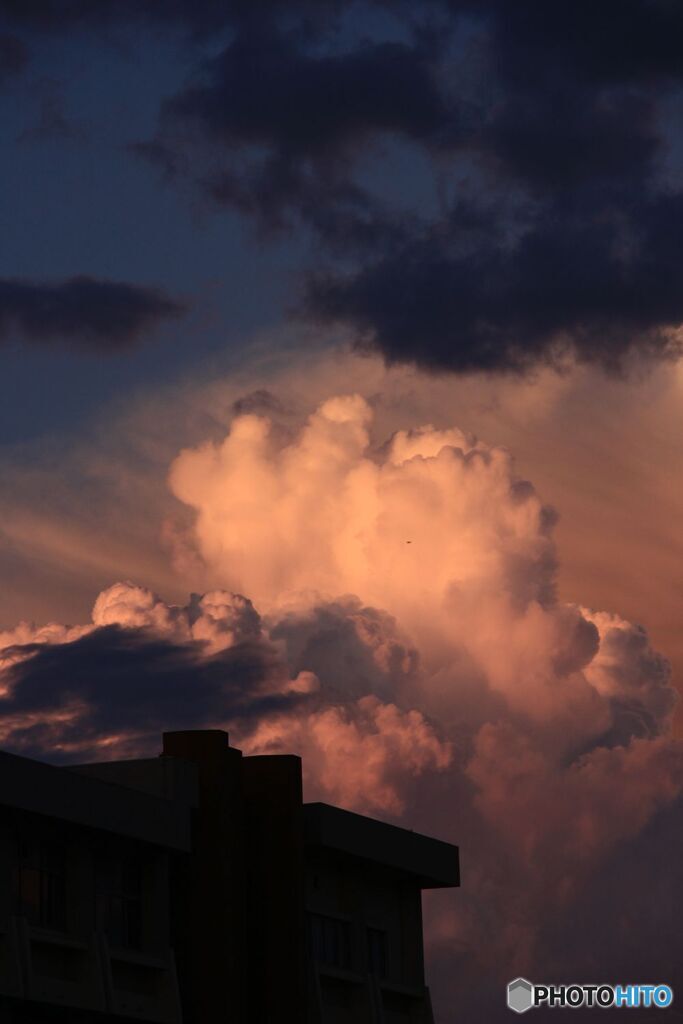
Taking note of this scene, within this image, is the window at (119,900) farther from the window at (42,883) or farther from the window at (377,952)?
the window at (377,952)

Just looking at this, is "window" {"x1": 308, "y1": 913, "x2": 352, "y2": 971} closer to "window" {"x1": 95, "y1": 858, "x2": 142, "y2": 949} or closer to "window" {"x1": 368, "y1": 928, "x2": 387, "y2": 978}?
"window" {"x1": 368, "y1": 928, "x2": 387, "y2": 978}

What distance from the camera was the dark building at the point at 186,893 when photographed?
40.0 meters

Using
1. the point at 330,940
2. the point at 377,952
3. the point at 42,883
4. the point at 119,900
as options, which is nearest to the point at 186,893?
the point at 119,900

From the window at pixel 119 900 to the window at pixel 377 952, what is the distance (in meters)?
11.4

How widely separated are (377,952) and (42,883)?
51.2ft

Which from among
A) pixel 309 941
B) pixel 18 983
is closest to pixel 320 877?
pixel 309 941

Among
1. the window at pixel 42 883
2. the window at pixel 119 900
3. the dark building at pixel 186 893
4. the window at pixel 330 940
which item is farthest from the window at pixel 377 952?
the window at pixel 42 883

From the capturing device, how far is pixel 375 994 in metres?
50.7

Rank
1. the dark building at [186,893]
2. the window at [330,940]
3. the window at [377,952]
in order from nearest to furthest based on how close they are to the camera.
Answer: the dark building at [186,893] → the window at [330,940] → the window at [377,952]

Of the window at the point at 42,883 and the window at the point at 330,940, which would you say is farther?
the window at the point at 330,940

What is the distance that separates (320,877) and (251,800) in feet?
15.2

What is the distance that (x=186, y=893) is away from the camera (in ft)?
148

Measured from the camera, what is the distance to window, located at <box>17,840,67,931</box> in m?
40.3

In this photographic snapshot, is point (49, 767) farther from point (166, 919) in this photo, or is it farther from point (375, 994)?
point (375, 994)
